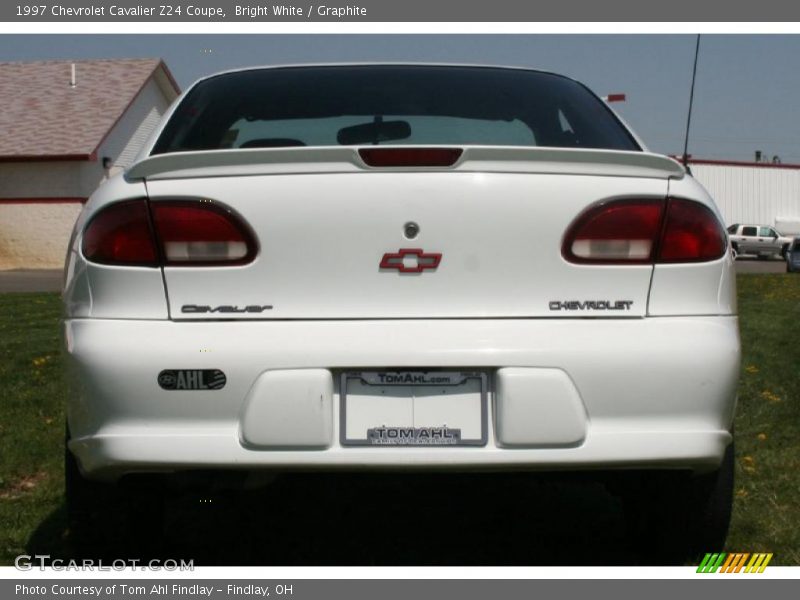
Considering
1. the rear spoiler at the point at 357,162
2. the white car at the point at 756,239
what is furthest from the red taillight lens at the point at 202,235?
the white car at the point at 756,239

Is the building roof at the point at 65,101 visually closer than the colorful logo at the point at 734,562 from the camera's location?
No

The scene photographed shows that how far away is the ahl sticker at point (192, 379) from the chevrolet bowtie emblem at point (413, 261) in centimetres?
50

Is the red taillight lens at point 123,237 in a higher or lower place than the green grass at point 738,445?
higher

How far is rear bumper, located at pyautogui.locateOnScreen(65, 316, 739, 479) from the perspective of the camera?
9.87 ft

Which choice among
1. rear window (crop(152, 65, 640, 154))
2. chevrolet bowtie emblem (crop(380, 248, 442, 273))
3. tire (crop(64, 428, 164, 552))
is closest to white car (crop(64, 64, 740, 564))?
chevrolet bowtie emblem (crop(380, 248, 442, 273))

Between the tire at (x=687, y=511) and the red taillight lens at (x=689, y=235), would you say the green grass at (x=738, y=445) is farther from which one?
the red taillight lens at (x=689, y=235)

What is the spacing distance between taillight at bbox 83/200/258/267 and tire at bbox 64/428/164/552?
0.65 m

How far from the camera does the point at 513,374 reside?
9.86ft

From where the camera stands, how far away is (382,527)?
4.36 m

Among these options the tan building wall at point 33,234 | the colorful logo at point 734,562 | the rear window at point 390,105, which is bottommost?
the tan building wall at point 33,234

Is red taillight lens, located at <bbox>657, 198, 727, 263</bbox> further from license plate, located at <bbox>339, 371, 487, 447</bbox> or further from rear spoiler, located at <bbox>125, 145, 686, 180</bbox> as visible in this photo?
license plate, located at <bbox>339, 371, 487, 447</bbox>

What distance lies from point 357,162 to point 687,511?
1.43 metres

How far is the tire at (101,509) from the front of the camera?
3.46 m

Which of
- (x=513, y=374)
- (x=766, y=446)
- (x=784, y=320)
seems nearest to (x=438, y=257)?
(x=513, y=374)
